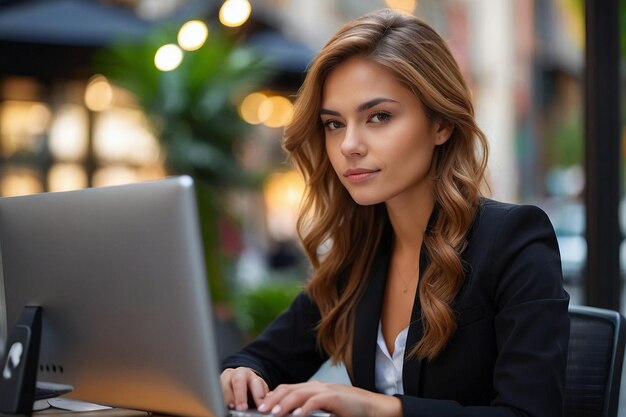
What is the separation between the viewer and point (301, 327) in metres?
2.13

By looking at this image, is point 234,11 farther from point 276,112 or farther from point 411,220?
point 276,112

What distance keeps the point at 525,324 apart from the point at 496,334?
12 cm

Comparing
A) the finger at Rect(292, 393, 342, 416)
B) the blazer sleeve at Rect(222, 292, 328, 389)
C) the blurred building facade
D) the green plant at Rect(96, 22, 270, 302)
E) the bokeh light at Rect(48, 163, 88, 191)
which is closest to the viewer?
the finger at Rect(292, 393, 342, 416)

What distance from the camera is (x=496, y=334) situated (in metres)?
1.71

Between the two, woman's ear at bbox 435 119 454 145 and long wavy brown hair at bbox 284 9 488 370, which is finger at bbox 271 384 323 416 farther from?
woman's ear at bbox 435 119 454 145

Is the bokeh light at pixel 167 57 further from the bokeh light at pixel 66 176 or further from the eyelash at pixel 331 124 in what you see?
the eyelash at pixel 331 124

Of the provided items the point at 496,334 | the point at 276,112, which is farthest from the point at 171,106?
the point at 496,334

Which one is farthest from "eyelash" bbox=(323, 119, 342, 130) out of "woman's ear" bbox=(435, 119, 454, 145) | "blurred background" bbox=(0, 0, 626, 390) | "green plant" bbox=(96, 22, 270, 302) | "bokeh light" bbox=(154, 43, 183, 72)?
"green plant" bbox=(96, 22, 270, 302)

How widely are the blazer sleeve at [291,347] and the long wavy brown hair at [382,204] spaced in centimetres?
4

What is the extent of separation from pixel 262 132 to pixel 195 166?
8120 mm

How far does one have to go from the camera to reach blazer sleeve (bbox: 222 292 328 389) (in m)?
2.07

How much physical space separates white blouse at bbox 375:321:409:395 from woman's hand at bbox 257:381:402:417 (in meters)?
0.37

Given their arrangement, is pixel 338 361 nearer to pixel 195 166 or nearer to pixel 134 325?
pixel 134 325

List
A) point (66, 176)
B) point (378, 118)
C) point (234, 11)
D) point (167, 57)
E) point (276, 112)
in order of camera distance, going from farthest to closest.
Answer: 1. point (276, 112)
2. point (66, 176)
3. point (167, 57)
4. point (234, 11)
5. point (378, 118)
